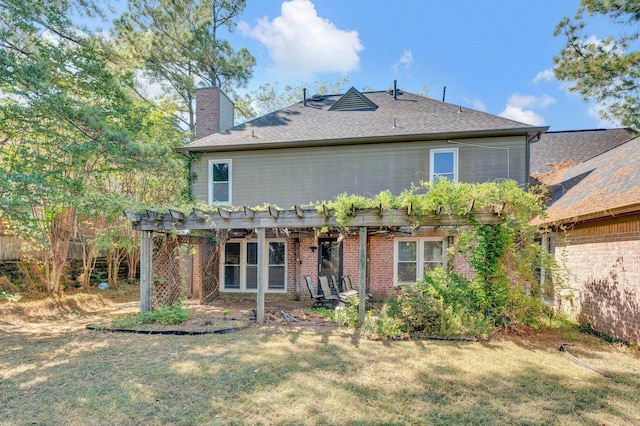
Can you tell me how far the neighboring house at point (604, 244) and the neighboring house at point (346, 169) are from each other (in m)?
1.95

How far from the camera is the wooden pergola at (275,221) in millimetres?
6918

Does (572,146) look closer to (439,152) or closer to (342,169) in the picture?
(439,152)

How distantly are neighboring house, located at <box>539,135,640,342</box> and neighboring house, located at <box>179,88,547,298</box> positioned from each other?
1945mm

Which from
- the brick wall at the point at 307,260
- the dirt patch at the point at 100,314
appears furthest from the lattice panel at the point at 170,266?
the brick wall at the point at 307,260

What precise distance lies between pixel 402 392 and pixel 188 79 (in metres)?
A: 19.6

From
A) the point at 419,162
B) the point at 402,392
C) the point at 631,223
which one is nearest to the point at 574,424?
the point at 402,392

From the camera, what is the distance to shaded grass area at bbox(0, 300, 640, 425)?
357 centimetres

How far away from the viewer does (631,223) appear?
237 inches

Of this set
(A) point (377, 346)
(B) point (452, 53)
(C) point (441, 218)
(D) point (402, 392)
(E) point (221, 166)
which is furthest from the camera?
(B) point (452, 53)

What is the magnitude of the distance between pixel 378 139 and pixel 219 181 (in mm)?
5308

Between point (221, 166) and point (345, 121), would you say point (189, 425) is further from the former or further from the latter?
point (345, 121)

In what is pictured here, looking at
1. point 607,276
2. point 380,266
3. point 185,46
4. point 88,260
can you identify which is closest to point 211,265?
point 88,260

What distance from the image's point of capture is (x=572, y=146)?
13.4 meters

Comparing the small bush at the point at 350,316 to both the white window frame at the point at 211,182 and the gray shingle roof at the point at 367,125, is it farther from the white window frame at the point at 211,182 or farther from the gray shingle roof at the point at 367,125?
the white window frame at the point at 211,182
